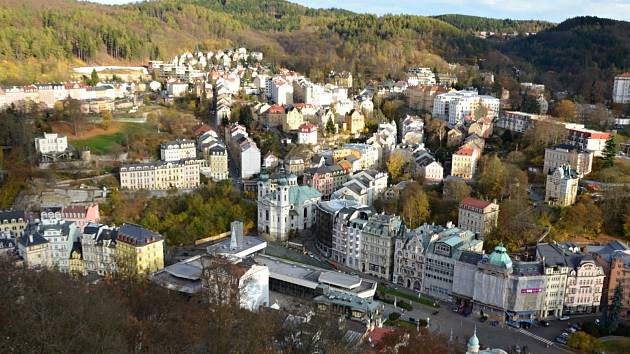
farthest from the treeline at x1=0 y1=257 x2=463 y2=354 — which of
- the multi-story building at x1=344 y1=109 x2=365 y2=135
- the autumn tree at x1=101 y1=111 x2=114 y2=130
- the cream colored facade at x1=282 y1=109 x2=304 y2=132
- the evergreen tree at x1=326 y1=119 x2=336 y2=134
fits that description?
the multi-story building at x1=344 y1=109 x2=365 y2=135

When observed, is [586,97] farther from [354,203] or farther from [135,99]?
[135,99]

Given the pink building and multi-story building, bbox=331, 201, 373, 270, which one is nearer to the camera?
multi-story building, bbox=331, 201, 373, 270

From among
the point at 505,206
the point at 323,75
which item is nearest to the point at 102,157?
the point at 505,206

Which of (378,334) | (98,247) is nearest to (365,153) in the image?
(98,247)

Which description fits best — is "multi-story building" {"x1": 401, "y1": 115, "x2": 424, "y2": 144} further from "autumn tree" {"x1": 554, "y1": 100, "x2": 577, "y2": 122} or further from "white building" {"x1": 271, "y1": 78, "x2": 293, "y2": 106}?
"white building" {"x1": 271, "y1": 78, "x2": 293, "y2": 106}

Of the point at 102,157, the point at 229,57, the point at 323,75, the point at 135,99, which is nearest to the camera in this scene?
the point at 102,157

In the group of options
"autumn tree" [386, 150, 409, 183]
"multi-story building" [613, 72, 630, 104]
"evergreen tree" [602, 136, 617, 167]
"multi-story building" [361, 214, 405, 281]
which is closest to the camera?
"multi-story building" [361, 214, 405, 281]
